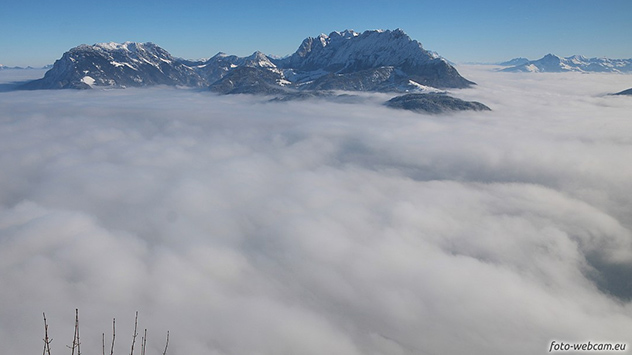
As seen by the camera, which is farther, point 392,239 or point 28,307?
point 392,239

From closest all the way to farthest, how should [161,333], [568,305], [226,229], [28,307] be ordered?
1. [161,333]
2. [28,307]
3. [568,305]
4. [226,229]

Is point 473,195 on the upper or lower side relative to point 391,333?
upper

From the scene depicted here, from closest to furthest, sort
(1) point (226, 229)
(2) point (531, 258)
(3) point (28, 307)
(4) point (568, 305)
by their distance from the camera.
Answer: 1. (3) point (28, 307)
2. (4) point (568, 305)
3. (2) point (531, 258)
4. (1) point (226, 229)

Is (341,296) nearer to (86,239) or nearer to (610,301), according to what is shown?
(610,301)

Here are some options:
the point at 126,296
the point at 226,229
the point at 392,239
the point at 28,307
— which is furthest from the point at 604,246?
the point at 28,307

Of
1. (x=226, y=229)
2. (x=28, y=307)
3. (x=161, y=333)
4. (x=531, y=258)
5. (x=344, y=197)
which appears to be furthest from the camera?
(x=344, y=197)

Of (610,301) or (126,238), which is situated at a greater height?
(126,238)

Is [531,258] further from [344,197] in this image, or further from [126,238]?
[126,238]

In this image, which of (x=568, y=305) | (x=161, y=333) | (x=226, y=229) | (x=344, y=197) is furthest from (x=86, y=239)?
(x=568, y=305)

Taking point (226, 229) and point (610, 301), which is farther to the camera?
point (226, 229)
